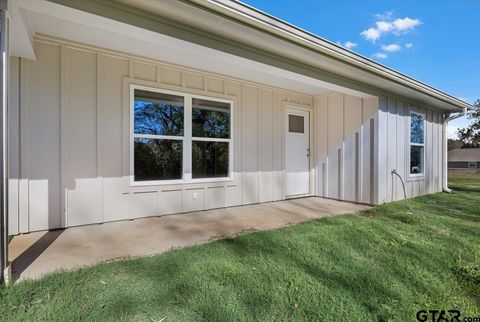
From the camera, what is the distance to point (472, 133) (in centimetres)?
3012

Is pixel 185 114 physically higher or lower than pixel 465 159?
higher

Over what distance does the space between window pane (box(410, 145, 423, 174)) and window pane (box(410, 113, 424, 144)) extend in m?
0.18

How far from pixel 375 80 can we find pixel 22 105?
550 cm

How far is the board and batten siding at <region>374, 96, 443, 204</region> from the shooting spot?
549cm

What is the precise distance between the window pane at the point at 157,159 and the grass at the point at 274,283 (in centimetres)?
186

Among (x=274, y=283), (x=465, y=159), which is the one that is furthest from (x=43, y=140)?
(x=465, y=159)

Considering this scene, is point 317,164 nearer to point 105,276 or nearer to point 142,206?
point 142,206

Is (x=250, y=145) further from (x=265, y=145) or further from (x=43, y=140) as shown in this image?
(x=43, y=140)

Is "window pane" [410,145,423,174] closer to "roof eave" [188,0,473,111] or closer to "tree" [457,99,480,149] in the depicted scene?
"roof eave" [188,0,473,111]

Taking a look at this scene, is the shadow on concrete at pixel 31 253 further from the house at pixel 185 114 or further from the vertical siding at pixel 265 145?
the vertical siding at pixel 265 145

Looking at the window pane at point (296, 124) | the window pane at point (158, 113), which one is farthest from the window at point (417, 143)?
the window pane at point (158, 113)

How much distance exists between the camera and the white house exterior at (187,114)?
2.96 meters

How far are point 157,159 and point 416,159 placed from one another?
6302mm

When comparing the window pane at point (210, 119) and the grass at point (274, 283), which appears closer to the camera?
the grass at point (274, 283)
